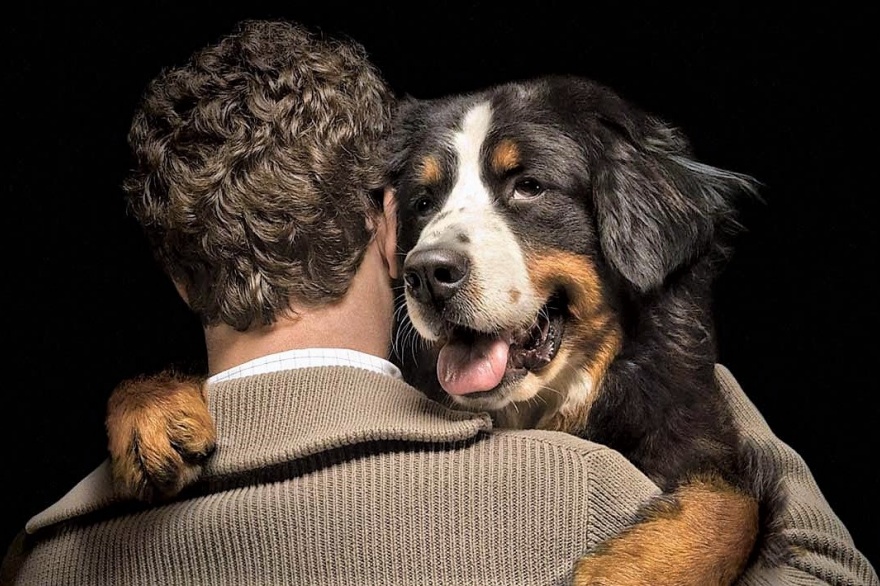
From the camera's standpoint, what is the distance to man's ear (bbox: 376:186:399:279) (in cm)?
244

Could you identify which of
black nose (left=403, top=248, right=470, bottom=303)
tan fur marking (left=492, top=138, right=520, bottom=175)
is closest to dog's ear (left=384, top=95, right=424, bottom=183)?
tan fur marking (left=492, top=138, right=520, bottom=175)

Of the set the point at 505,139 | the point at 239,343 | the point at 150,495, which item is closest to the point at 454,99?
the point at 505,139

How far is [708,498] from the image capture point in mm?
2271

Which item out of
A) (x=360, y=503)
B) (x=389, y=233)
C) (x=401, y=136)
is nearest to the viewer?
(x=360, y=503)

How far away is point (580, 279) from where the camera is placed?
242 centimetres

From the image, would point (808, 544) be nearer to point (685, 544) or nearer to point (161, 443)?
point (685, 544)

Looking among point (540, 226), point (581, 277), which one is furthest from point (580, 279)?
point (540, 226)

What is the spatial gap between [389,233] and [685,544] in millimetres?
993

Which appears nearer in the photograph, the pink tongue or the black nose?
the black nose

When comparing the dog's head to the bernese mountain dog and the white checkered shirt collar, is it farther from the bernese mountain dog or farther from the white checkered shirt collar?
the white checkered shirt collar

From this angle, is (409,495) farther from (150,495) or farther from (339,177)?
(339,177)

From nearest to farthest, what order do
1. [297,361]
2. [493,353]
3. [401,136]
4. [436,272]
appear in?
[297,361] → [436,272] → [493,353] → [401,136]

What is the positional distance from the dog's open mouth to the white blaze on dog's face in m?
0.06

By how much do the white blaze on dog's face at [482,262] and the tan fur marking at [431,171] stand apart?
0.29 feet
